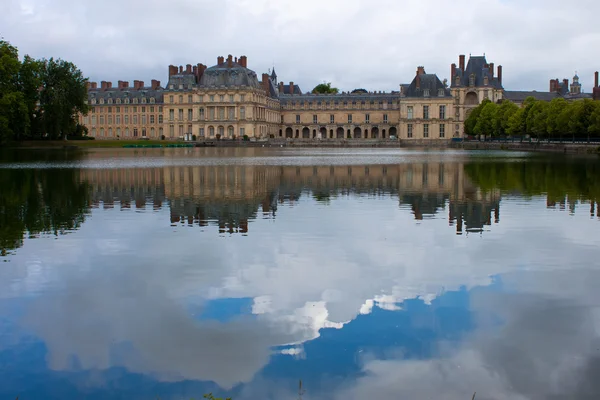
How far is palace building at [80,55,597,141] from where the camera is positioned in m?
104

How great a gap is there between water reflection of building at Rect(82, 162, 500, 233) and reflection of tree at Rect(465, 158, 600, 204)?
1020 mm

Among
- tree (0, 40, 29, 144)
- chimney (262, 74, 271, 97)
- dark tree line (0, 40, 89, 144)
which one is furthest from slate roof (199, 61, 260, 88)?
tree (0, 40, 29, 144)

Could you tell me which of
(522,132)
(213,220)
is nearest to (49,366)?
(213,220)

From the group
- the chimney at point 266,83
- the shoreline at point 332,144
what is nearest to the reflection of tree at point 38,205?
the shoreline at point 332,144

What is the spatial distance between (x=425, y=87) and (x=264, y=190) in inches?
3396

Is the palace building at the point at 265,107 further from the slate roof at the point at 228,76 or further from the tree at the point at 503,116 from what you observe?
the tree at the point at 503,116

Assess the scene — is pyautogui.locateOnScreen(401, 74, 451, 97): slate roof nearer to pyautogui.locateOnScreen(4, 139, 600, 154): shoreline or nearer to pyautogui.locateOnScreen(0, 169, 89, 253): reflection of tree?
pyautogui.locateOnScreen(4, 139, 600, 154): shoreline

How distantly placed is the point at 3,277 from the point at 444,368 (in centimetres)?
658

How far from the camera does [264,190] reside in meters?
23.0

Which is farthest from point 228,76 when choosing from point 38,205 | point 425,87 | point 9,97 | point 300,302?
point 300,302

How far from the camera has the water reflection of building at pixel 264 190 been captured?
56.1 feet

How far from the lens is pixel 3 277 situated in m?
10.3

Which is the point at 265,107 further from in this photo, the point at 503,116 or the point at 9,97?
the point at 9,97

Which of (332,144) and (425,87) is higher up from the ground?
(425,87)
